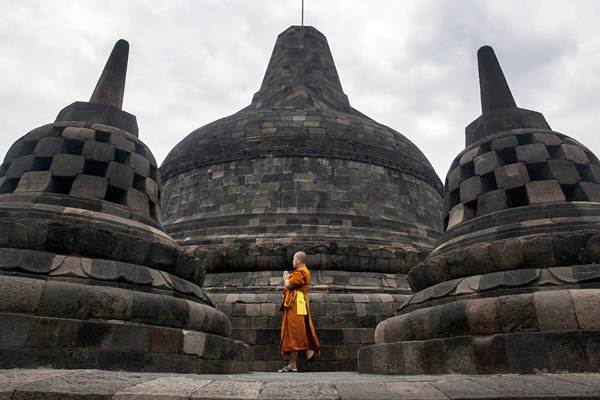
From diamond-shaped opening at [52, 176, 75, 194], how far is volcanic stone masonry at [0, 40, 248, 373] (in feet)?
0.04

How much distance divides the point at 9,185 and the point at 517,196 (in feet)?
24.8

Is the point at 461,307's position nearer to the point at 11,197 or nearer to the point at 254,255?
the point at 11,197

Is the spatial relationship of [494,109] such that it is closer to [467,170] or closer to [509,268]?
[467,170]

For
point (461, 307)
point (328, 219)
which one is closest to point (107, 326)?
point (461, 307)

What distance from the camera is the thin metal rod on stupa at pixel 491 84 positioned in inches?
300

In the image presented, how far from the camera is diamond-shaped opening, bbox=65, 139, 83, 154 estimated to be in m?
6.50

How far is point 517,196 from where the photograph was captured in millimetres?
6008

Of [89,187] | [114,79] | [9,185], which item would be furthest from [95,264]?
[114,79]

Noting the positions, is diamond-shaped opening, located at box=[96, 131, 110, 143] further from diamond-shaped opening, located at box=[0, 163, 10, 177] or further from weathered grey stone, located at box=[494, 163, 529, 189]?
weathered grey stone, located at box=[494, 163, 529, 189]

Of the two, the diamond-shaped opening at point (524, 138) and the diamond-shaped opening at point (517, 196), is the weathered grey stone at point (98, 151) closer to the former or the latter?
the diamond-shaped opening at point (517, 196)

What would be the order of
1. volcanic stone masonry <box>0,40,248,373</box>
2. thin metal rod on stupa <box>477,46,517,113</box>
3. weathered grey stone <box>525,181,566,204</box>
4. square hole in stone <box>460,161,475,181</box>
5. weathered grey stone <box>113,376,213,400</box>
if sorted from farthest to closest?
thin metal rod on stupa <box>477,46,517,113</box>
square hole in stone <box>460,161,475,181</box>
weathered grey stone <box>525,181,566,204</box>
volcanic stone masonry <box>0,40,248,373</box>
weathered grey stone <box>113,376,213,400</box>

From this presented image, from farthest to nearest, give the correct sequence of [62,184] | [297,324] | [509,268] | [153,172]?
1. [153,172]
2. [297,324]
3. [62,184]
4. [509,268]

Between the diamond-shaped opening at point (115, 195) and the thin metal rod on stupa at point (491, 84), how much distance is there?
6.54 metres

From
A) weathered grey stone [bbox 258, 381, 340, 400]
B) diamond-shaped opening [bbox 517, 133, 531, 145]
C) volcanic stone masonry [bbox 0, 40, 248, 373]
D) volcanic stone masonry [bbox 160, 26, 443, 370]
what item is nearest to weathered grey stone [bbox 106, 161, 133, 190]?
volcanic stone masonry [bbox 0, 40, 248, 373]
